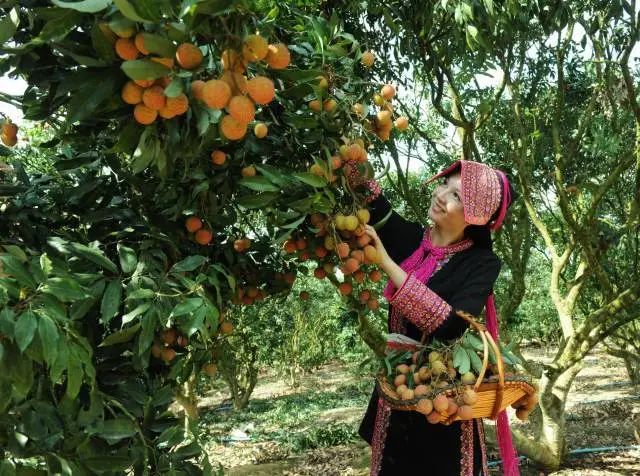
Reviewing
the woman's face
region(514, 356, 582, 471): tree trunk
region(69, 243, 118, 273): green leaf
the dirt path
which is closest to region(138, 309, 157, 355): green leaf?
region(69, 243, 118, 273): green leaf

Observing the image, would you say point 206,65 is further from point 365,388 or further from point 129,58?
point 365,388

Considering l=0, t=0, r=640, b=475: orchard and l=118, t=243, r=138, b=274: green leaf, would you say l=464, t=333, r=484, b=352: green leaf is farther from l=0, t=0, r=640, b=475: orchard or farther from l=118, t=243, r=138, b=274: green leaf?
l=118, t=243, r=138, b=274: green leaf

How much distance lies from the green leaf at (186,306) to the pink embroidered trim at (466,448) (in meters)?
1.02

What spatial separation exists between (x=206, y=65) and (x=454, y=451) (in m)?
1.34

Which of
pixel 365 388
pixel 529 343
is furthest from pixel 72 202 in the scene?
pixel 529 343

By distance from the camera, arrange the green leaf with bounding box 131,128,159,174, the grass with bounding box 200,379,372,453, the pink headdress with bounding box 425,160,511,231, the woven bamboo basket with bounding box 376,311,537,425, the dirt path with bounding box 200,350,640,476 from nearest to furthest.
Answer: the green leaf with bounding box 131,128,159,174, the woven bamboo basket with bounding box 376,311,537,425, the pink headdress with bounding box 425,160,511,231, the dirt path with bounding box 200,350,640,476, the grass with bounding box 200,379,372,453

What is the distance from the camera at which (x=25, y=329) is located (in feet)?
2.35

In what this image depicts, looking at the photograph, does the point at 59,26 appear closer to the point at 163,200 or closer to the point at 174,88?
the point at 174,88

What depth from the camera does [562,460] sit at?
405cm

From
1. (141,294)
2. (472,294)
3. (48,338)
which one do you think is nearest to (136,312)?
(141,294)

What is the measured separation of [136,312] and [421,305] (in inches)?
31.7

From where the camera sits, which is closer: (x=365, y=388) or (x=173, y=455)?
(x=173, y=455)

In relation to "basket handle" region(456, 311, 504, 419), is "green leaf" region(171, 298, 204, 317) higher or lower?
higher

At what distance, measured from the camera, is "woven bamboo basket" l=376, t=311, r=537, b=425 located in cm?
138
